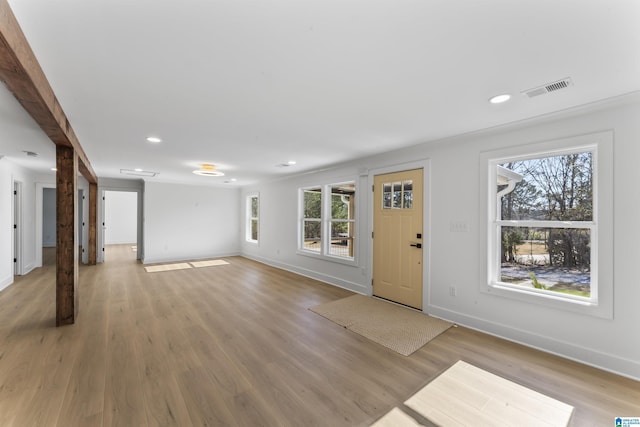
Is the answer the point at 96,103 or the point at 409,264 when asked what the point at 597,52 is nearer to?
the point at 409,264

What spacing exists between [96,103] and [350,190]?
4.98m

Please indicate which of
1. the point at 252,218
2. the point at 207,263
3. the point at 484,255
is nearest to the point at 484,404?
the point at 484,255

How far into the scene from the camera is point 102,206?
725 cm

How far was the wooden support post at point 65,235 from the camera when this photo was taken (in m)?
3.20

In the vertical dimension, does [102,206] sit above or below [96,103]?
below

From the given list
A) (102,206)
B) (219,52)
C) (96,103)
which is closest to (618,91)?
(219,52)

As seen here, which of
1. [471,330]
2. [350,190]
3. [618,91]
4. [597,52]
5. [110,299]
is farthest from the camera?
[350,190]

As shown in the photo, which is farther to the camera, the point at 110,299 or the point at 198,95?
the point at 110,299

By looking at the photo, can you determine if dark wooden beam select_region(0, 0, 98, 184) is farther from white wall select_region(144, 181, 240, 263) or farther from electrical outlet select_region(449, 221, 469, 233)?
white wall select_region(144, 181, 240, 263)

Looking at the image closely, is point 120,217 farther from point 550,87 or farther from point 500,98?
point 550,87

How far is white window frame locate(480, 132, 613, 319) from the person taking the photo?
7.75ft

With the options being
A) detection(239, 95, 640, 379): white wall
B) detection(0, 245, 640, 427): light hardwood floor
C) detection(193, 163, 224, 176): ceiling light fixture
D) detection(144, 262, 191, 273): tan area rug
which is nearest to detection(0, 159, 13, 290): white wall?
detection(0, 245, 640, 427): light hardwood floor

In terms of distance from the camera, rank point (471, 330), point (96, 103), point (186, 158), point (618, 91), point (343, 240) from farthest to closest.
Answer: point (343, 240)
point (186, 158)
point (471, 330)
point (96, 103)
point (618, 91)

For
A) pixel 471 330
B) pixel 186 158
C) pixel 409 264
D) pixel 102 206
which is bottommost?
pixel 471 330
